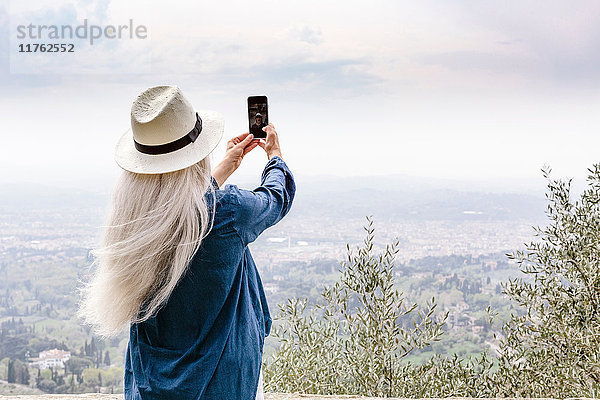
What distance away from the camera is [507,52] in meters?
4.22

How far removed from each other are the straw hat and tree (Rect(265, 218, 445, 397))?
2007 millimetres

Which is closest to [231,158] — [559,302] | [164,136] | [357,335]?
[164,136]

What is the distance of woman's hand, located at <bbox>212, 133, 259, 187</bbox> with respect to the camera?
166 centimetres

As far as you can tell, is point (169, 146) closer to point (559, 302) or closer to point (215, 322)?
point (215, 322)

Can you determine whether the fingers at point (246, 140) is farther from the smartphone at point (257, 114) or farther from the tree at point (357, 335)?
the tree at point (357, 335)

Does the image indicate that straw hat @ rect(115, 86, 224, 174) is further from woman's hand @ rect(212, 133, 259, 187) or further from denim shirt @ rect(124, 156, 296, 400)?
woman's hand @ rect(212, 133, 259, 187)

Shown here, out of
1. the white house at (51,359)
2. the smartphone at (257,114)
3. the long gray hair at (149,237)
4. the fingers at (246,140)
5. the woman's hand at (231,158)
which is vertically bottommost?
the white house at (51,359)

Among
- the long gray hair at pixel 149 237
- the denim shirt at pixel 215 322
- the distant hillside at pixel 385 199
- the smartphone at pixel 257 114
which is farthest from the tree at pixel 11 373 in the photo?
the smartphone at pixel 257 114

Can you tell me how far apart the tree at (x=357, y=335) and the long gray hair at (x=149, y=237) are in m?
2.03

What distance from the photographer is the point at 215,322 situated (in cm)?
145

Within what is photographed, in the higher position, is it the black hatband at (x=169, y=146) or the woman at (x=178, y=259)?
the black hatband at (x=169, y=146)

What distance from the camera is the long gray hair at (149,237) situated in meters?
1.33

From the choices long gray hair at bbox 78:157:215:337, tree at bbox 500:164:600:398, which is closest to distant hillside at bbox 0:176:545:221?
tree at bbox 500:164:600:398

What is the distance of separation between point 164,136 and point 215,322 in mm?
482
